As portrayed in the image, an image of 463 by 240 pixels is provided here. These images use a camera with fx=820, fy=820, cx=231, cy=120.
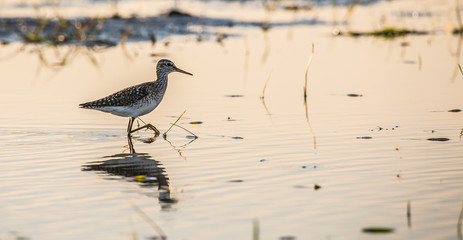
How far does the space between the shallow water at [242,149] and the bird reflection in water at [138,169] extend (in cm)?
2

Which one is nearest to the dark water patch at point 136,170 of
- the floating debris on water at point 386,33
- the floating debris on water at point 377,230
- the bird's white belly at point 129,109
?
the bird's white belly at point 129,109

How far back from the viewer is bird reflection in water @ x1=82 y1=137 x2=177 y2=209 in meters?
9.02

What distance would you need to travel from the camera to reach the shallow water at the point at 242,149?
754cm

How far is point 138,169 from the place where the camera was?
9914mm

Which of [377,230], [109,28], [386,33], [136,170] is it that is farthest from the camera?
[109,28]

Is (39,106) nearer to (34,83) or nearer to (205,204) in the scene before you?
(34,83)

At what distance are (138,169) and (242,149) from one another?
1529mm

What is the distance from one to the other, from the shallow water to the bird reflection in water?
0.08 ft

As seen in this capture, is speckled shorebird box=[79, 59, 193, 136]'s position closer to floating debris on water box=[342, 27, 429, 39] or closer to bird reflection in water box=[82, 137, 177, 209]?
bird reflection in water box=[82, 137, 177, 209]

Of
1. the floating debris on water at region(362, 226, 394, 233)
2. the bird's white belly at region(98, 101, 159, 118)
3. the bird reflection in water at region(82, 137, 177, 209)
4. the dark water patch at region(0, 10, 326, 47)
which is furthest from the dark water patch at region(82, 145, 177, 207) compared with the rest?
the dark water patch at region(0, 10, 326, 47)

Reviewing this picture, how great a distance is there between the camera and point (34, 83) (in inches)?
643

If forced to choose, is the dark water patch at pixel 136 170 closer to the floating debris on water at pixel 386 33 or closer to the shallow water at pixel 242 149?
the shallow water at pixel 242 149

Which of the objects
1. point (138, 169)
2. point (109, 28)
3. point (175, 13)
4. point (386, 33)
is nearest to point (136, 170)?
point (138, 169)

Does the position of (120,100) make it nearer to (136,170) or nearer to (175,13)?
(136,170)
